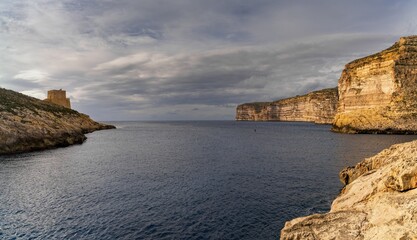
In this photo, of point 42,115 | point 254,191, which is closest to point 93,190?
point 254,191

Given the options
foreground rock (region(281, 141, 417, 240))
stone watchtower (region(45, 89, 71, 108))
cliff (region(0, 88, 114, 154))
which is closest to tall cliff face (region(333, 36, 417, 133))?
foreground rock (region(281, 141, 417, 240))

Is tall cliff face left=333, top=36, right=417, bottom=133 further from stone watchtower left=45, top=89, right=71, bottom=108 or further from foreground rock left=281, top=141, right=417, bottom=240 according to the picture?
stone watchtower left=45, top=89, right=71, bottom=108

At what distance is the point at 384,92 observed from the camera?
114875 mm

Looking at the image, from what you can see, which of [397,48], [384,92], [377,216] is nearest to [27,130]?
[377,216]

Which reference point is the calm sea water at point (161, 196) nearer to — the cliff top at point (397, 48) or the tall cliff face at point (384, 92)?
the tall cliff face at point (384, 92)

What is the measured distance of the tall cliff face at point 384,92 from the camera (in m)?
106

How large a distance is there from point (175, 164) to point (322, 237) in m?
47.2

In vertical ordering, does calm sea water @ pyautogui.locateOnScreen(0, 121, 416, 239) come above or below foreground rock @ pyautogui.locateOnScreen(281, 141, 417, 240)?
below

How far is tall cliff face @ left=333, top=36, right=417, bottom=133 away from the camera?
349 ft

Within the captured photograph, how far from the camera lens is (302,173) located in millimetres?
47562

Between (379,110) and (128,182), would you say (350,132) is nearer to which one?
(379,110)

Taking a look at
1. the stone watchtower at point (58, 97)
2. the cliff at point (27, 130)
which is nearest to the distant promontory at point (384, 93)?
the cliff at point (27, 130)

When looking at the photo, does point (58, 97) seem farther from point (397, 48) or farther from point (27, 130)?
point (397, 48)

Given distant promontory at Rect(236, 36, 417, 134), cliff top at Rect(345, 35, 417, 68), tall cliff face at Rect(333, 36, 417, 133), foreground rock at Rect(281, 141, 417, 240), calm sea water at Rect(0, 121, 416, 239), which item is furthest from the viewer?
cliff top at Rect(345, 35, 417, 68)
